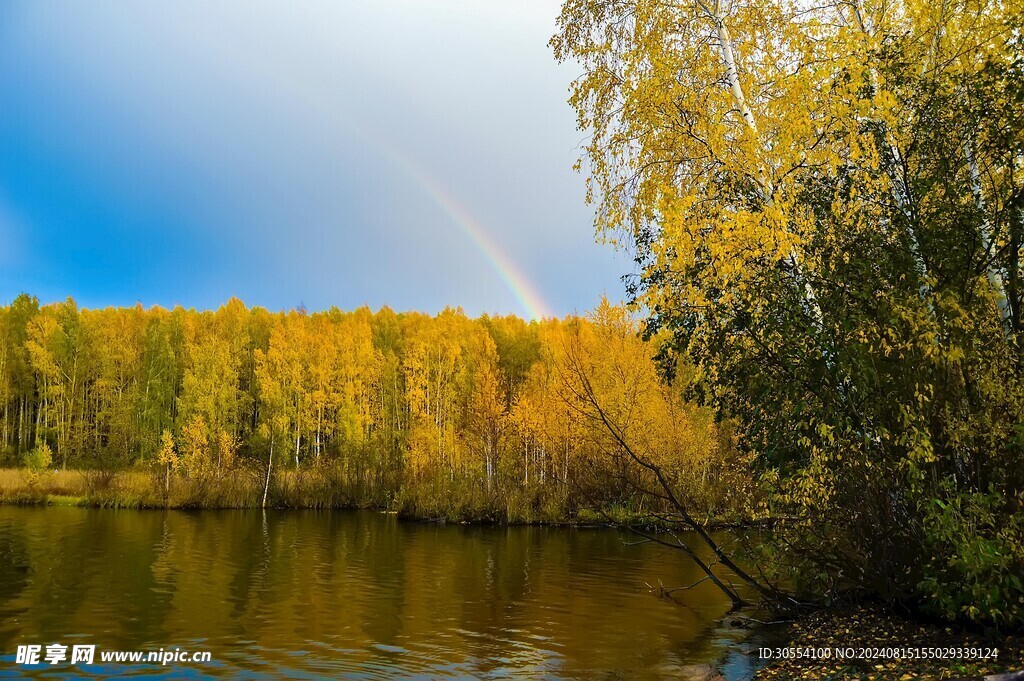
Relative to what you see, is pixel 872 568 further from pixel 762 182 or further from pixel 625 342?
pixel 625 342

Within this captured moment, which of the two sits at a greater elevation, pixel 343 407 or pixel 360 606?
pixel 343 407

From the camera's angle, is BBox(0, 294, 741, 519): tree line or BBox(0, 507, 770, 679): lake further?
BBox(0, 294, 741, 519): tree line

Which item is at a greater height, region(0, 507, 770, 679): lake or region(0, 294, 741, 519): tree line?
region(0, 294, 741, 519): tree line

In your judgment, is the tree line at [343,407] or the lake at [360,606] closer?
the lake at [360,606]

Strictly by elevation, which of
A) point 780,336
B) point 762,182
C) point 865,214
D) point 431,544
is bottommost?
point 431,544

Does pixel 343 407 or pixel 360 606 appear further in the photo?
pixel 343 407

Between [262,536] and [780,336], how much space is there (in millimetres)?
24687

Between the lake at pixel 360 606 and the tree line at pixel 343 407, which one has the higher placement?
the tree line at pixel 343 407

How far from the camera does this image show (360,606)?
15.9 meters

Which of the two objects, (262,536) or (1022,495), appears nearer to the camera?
(1022,495)

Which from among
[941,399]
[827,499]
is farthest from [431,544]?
[941,399]

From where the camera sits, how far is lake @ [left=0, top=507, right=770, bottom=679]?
37.8 ft

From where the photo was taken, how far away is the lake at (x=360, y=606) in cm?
1152

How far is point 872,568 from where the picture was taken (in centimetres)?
1008
